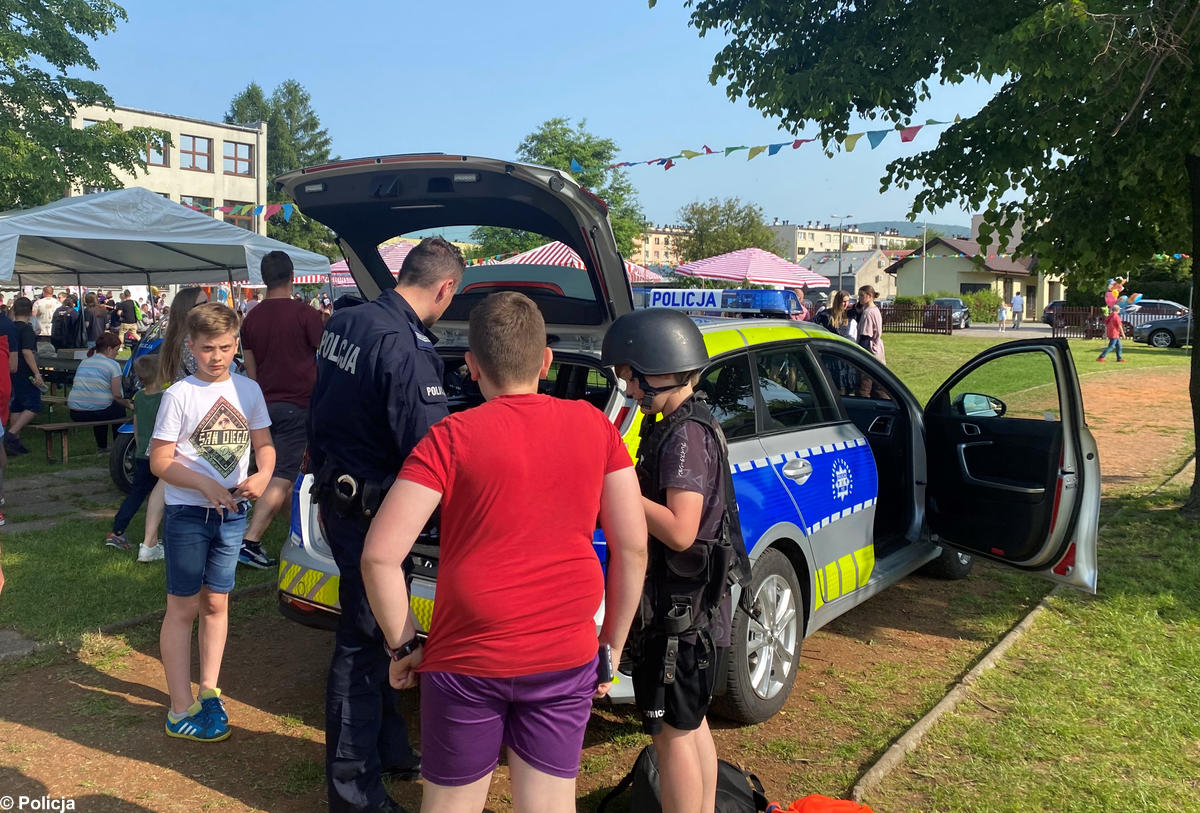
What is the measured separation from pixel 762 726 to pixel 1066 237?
16.3 ft

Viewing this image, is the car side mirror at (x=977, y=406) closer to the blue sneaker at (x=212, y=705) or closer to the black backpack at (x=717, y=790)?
the black backpack at (x=717, y=790)

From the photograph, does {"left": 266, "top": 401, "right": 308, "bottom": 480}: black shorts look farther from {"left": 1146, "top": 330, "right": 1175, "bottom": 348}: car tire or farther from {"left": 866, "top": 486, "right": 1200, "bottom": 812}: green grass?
{"left": 1146, "top": 330, "right": 1175, "bottom": 348}: car tire

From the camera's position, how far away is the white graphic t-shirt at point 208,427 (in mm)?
3561

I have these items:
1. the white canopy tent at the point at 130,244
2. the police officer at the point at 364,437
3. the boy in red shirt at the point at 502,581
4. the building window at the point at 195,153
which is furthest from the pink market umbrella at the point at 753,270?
the building window at the point at 195,153

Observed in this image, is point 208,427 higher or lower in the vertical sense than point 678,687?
higher


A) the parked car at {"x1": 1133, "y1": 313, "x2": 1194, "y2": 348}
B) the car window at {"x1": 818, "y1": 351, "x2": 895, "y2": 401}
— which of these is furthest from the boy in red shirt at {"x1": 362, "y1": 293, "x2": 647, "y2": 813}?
the parked car at {"x1": 1133, "y1": 313, "x2": 1194, "y2": 348}

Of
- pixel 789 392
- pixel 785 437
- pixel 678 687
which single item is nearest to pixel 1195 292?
pixel 789 392

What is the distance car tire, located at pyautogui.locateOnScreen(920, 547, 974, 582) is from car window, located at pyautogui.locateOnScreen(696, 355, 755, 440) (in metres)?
2.46

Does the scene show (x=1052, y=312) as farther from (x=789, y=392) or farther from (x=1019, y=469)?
(x=789, y=392)

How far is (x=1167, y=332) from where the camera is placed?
31750 mm

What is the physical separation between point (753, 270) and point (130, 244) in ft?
41.8

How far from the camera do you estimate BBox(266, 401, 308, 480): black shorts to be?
6.09m

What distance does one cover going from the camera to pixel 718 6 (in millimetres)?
8078

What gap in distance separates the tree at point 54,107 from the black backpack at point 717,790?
2329 centimetres
